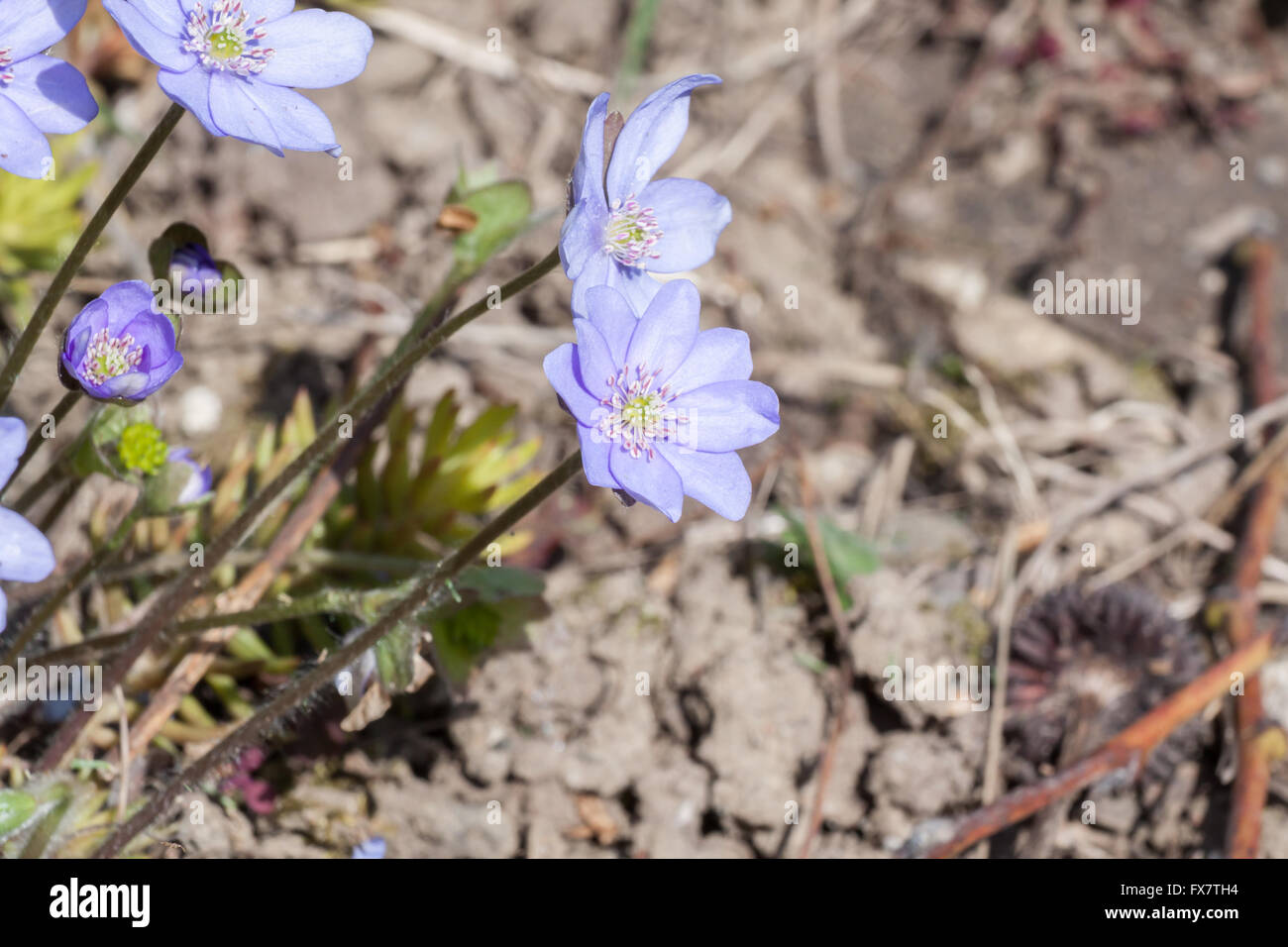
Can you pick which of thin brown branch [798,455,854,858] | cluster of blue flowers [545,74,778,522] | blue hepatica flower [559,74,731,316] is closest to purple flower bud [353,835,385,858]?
thin brown branch [798,455,854,858]

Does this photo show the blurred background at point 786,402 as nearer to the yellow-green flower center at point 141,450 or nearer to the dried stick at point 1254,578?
the dried stick at point 1254,578

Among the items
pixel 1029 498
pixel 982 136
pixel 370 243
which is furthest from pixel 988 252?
pixel 370 243

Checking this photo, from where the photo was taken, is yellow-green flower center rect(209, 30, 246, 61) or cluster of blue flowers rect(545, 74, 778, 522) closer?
cluster of blue flowers rect(545, 74, 778, 522)

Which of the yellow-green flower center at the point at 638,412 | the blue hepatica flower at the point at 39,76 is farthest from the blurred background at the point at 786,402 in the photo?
the blue hepatica flower at the point at 39,76

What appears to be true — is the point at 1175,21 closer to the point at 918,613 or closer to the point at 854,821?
the point at 918,613

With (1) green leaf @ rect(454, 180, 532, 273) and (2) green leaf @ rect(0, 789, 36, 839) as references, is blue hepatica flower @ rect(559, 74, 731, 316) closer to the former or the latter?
(1) green leaf @ rect(454, 180, 532, 273)
